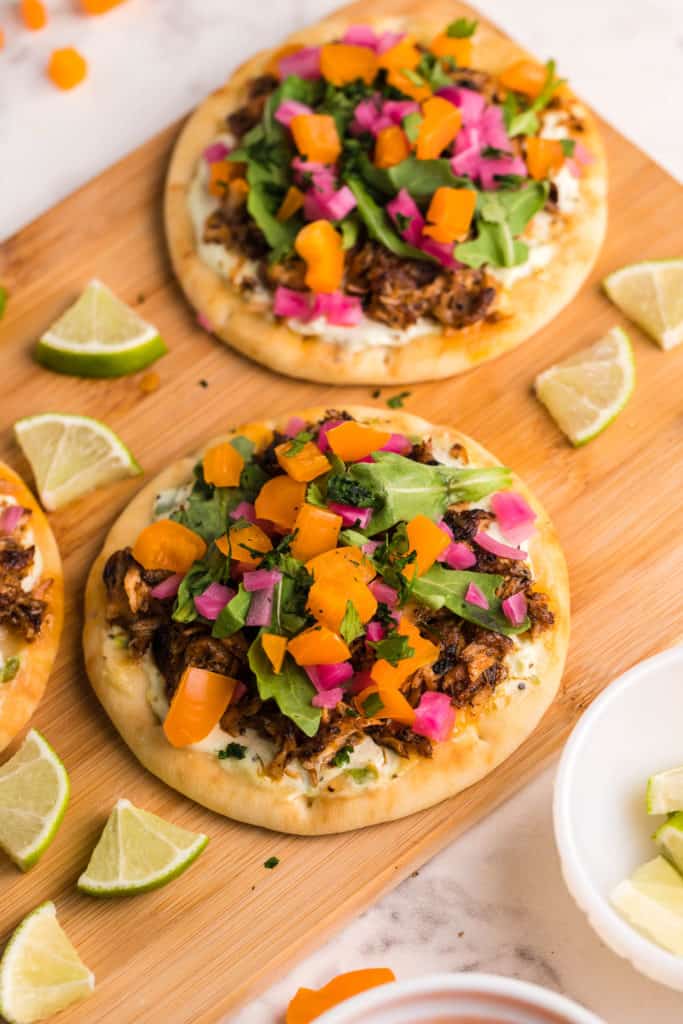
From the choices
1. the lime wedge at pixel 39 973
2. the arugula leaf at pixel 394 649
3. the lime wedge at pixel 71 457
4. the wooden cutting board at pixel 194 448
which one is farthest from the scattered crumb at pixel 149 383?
the lime wedge at pixel 39 973

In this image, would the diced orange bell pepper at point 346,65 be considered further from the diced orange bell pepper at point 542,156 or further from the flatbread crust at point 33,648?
the flatbread crust at point 33,648

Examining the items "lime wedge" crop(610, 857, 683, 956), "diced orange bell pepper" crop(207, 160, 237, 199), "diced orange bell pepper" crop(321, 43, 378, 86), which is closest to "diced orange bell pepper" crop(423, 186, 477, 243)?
"diced orange bell pepper" crop(321, 43, 378, 86)

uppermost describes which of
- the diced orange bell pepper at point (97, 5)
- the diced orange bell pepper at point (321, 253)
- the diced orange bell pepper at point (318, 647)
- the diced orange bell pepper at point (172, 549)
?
the diced orange bell pepper at point (97, 5)

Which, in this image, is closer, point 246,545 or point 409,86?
point 246,545

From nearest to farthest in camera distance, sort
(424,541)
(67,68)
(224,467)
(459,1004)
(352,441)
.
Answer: (459,1004), (424,541), (352,441), (224,467), (67,68)

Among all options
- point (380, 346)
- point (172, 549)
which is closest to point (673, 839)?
point (172, 549)

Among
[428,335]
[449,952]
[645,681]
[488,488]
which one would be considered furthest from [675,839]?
[428,335]

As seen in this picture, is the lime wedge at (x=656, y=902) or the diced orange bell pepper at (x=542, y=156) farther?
the diced orange bell pepper at (x=542, y=156)

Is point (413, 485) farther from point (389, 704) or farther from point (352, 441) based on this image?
point (389, 704)
